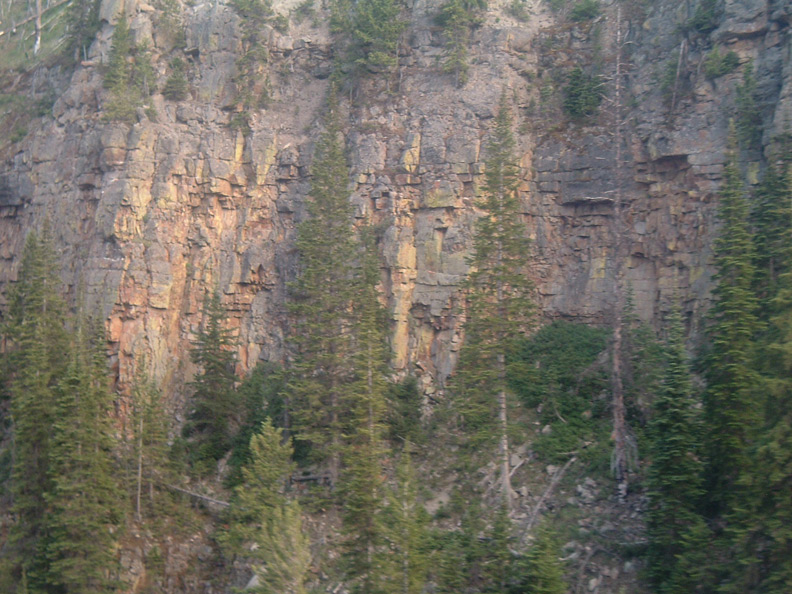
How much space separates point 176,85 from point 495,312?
2099 cm

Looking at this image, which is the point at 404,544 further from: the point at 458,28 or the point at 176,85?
the point at 176,85

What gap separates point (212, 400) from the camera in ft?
102

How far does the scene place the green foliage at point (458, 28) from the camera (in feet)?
116

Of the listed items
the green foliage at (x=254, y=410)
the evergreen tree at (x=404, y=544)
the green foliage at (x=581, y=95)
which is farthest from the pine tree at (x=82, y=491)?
the green foliage at (x=581, y=95)

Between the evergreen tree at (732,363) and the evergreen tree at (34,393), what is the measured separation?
21.1 meters

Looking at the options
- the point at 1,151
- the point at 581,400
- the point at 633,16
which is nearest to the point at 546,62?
the point at 633,16

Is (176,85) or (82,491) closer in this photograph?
(82,491)

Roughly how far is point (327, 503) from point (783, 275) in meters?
15.2

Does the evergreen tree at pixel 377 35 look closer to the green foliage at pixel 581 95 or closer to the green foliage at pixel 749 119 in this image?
the green foliage at pixel 581 95

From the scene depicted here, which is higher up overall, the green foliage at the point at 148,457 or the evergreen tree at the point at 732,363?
the evergreen tree at the point at 732,363

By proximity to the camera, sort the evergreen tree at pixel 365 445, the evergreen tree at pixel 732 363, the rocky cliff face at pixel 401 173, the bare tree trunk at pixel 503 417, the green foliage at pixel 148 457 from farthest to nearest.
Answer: the rocky cliff face at pixel 401 173 < the green foliage at pixel 148 457 < the bare tree trunk at pixel 503 417 < the evergreen tree at pixel 365 445 < the evergreen tree at pixel 732 363

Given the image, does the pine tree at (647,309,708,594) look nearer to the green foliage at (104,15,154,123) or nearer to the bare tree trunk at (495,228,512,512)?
the bare tree trunk at (495,228,512,512)

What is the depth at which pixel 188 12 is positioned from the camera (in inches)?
1532

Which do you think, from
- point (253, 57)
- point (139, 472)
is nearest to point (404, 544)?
point (139, 472)
